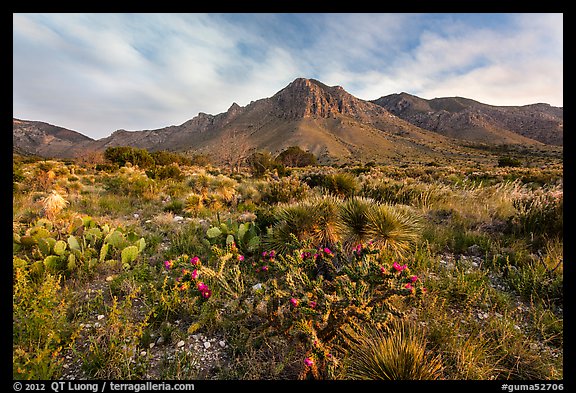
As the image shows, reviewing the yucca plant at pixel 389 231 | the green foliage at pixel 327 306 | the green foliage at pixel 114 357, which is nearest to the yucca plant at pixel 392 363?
the green foliage at pixel 327 306

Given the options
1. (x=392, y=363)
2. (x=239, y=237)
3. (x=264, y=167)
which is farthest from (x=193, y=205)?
(x=264, y=167)

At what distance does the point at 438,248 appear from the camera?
16.9 ft

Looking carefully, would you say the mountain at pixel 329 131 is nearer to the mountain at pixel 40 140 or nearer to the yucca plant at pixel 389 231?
the mountain at pixel 40 140

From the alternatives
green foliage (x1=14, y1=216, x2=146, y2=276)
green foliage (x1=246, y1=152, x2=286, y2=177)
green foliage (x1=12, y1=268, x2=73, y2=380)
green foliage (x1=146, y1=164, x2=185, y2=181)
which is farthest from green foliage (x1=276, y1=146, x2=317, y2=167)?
green foliage (x1=12, y1=268, x2=73, y2=380)

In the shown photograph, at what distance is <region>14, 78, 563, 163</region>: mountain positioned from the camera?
8938 centimetres

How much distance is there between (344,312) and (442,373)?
1.01 m

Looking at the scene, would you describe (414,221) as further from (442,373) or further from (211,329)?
(211,329)

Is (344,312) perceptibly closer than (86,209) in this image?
Yes

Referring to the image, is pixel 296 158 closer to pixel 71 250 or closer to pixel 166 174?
pixel 166 174

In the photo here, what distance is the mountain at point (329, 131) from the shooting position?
89.4 meters

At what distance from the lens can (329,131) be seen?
12056cm

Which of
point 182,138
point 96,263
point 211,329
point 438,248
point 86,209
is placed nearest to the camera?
point 211,329
